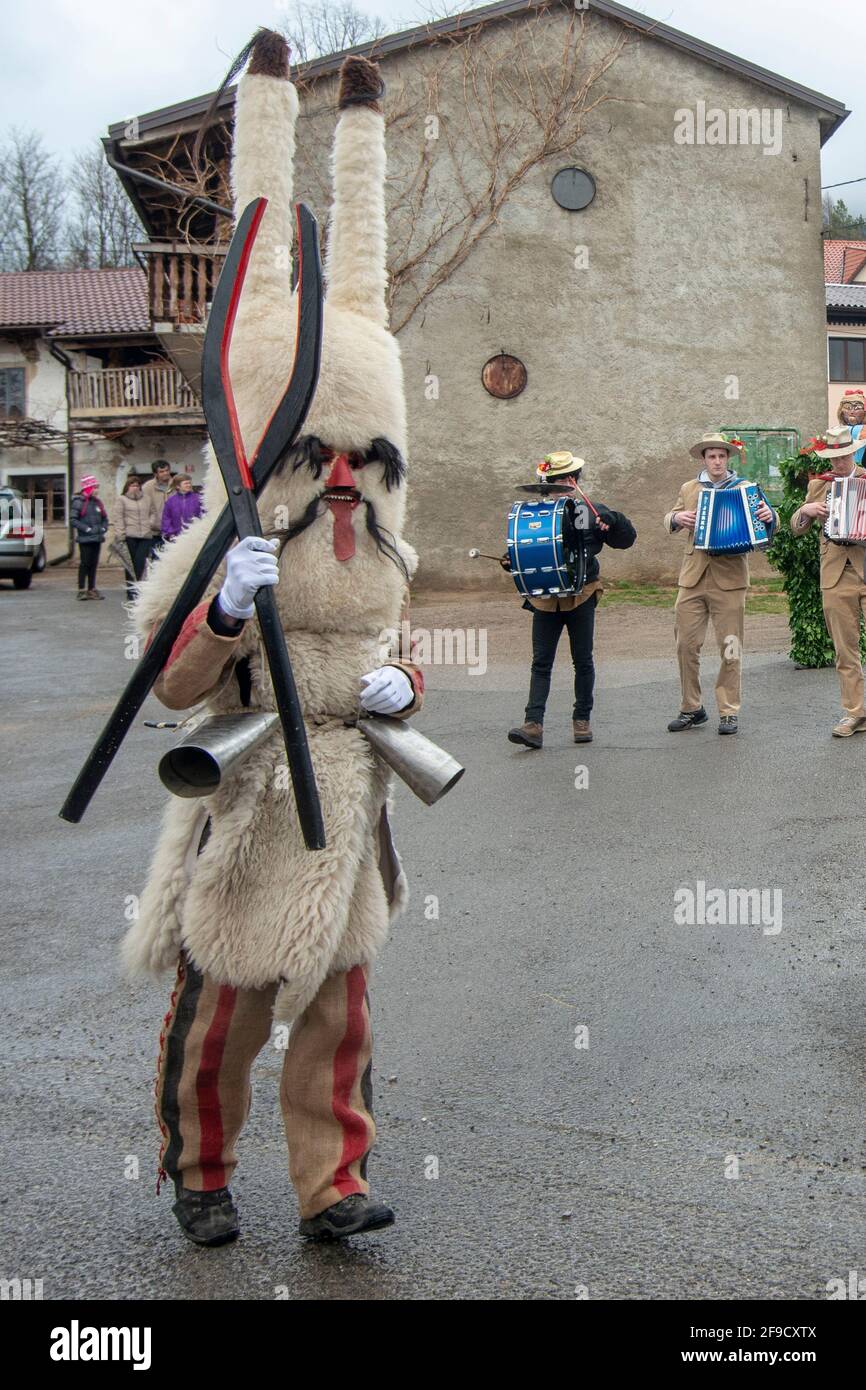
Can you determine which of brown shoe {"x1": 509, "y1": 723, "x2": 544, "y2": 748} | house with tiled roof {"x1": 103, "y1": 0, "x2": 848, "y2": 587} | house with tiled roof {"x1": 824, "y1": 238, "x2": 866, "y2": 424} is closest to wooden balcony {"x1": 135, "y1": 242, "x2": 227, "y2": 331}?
house with tiled roof {"x1": 103, "y1": 0, "x2": 848, "y2": 587}

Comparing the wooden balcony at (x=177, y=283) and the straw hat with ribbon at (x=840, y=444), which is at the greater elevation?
the wooden balcony at (x=177, y=283)

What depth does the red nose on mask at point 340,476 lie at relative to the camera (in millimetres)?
3348

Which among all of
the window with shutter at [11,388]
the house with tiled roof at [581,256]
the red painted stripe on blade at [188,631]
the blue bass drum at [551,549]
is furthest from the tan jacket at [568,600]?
the window with shutter at [11,388]

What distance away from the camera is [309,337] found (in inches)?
124

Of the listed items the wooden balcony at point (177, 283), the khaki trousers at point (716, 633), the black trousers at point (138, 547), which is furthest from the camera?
the wooden balcony at point (177, 283)

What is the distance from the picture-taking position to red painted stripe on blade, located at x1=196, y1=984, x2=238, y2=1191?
3.20 meters

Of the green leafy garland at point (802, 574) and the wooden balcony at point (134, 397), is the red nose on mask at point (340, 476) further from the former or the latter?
the wooden balcony at point (134, 397)

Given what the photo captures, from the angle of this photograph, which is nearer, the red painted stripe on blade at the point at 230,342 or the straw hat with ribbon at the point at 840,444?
the red painted stripe on blade at the point at 230,342

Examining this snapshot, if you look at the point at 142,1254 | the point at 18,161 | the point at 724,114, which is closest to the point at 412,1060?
the point at 142,1254

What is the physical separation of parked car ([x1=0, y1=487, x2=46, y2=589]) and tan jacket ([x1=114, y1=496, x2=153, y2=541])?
6.64 metres

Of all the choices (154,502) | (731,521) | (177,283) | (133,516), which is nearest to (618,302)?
(177,283)

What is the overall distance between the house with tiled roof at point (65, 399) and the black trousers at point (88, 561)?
578 inches

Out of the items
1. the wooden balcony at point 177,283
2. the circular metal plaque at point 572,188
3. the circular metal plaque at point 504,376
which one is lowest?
the circular metal plaque at point 504,376
